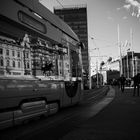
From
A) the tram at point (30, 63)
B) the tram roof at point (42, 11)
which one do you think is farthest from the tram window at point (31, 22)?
the tram roof at point (42, 11)

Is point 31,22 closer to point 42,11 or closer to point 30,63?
point 42,11

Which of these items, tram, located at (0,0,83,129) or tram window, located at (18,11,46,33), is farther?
tram window, located at (18,11,46,33)

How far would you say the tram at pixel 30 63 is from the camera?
4.68 meters

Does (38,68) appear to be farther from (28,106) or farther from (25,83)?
(28,106)

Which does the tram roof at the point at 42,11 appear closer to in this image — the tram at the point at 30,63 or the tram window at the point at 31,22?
the tram at the point at 30,63

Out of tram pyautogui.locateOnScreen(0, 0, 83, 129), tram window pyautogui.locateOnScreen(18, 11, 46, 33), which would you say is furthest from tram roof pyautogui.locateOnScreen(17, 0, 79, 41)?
tram window pyautogui.locateOnScreen(18, 11, 46, 33)

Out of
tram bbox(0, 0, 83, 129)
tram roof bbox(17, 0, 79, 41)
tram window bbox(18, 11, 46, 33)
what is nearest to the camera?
tram bbox(0, 0, 83, 129)

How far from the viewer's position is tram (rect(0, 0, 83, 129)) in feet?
15.4

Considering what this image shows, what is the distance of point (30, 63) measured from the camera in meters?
5.46

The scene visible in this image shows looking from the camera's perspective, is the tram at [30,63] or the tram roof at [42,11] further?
the tram roof at [42,11]

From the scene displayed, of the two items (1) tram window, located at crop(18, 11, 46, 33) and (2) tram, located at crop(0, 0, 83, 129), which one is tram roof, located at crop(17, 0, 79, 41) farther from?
(1) tram window, located at crop(18, 11, 46, 33)

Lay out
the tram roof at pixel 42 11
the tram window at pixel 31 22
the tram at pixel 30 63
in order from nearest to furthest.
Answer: the tram at pixel 30 63 → the tram window at pixel 31 22 → the tram roof at pixel 42 11

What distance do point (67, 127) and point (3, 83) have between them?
1875 mm

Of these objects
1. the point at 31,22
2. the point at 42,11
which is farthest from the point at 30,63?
the point at 42,11
